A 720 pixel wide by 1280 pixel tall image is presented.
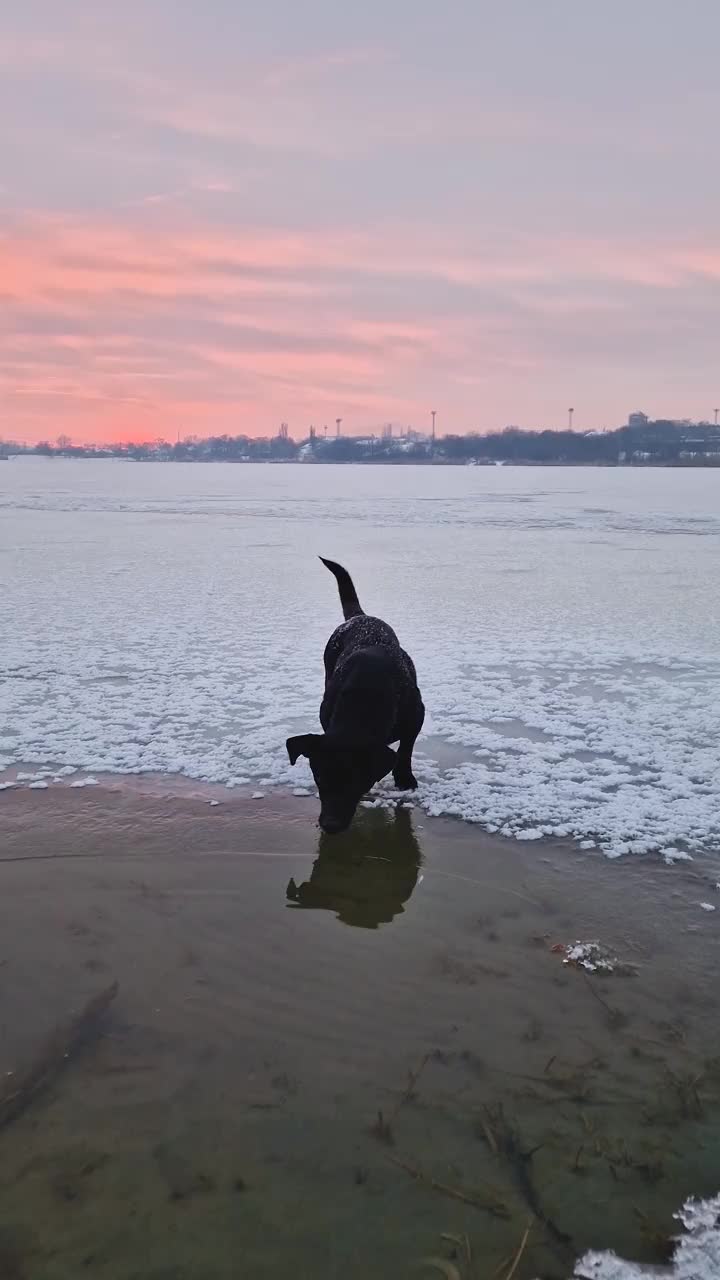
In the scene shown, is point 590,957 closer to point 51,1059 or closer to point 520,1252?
point 520,1252

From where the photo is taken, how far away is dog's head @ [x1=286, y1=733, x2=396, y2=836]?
15.9 ft

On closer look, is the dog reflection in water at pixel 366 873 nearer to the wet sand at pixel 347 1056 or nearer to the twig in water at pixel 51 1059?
the wet sand at pixel 347 1056

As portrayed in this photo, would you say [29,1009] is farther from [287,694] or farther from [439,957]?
[287,694]

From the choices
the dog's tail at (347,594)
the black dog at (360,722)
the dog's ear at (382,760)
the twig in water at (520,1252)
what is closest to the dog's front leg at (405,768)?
the black dog at (360,722)

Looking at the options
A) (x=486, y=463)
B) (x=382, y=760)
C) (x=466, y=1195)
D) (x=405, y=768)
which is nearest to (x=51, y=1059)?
(x=466, y=1195)

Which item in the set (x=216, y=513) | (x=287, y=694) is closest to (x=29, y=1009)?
(x=287, y=694)

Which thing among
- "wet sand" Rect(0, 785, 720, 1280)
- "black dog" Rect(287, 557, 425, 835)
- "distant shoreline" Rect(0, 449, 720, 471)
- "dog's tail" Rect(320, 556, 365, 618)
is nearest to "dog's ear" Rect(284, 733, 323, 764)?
"black dog" Rect(287, 557, 425, 835)

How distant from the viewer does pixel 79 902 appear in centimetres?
420

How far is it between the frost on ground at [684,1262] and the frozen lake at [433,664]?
2.44 meters

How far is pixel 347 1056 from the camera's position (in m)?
3.16

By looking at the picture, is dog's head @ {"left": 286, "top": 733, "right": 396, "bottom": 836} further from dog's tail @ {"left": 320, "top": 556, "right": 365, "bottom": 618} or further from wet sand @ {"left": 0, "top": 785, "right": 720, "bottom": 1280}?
dog's tail @ {"left": 320, "top": 556, "right": 365, "bottom": 618}

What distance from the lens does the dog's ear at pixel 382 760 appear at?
497 centimetres

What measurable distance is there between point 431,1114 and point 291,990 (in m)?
0.86

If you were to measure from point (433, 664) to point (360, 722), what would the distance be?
404 centimetres
